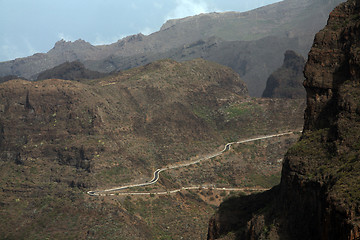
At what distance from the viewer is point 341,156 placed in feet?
122

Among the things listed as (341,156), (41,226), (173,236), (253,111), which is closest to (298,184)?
(341,156)

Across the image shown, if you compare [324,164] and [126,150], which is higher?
[324,164]

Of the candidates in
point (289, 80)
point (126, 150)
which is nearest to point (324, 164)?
point (126, 150)

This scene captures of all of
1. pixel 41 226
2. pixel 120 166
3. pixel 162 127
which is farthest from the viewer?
pixel 162 127

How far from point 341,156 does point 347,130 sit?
229 centimetres

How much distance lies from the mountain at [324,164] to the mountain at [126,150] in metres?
32.3

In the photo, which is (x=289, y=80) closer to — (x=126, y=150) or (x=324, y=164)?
(x=126, y=150)

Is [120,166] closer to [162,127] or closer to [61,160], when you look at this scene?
[61,160]

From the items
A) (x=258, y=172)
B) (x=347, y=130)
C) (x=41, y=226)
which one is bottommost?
(x=258, y=172)

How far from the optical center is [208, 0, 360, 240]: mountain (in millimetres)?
31250

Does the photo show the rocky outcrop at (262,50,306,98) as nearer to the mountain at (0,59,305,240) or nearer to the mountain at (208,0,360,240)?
the mountain at (0,59,305,240)

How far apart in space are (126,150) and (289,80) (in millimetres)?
89702

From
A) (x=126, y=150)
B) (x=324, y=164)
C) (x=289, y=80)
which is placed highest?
(x=324, y=164)

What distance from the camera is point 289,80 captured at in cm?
17412
